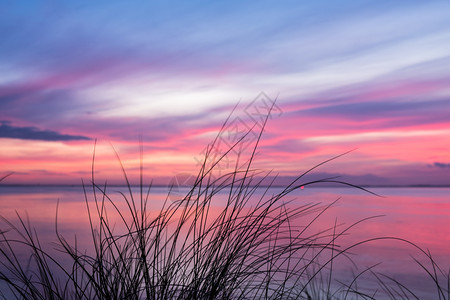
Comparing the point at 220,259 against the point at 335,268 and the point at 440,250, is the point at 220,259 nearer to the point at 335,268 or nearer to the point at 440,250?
the point at 335,268

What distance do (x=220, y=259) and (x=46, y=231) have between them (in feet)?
27.7

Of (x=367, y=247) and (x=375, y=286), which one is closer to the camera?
(x=375, y=286)

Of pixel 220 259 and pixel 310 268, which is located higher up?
pixel 220 259

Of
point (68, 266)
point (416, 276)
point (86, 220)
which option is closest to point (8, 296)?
point (68, 266)

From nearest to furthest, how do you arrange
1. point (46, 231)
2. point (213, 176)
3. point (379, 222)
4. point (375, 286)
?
1. point (213, 176)
2. point (375, 286)
3. point (46, 231)
4. point (379, 222)

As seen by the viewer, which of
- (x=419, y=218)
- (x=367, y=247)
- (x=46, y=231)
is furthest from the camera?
(x=419, y=218)

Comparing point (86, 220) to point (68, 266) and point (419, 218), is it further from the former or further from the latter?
point (419, 218)

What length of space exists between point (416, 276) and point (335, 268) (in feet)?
3.17

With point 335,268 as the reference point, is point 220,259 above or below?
above

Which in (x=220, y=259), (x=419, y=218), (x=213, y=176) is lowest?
(x=419, y=218)

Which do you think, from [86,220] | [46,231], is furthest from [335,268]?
[86,220]

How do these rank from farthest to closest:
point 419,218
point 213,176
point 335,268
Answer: point 419,218, point 335,268, point 213,176

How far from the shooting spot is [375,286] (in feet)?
→ 16.0

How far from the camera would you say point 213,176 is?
2590 mm
